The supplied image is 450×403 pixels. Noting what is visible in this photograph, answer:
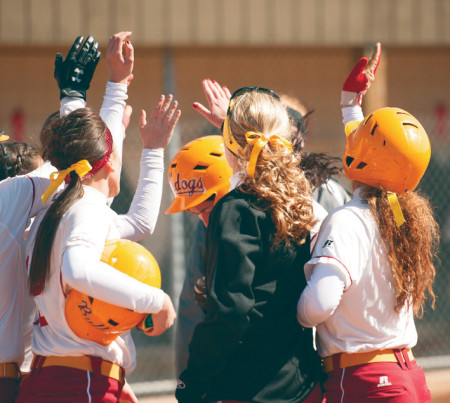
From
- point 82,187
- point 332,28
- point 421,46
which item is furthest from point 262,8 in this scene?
point 82,187

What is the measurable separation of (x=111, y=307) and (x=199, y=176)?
4.39 feet

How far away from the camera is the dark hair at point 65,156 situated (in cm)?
273

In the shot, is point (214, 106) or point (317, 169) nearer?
point (317, 169)

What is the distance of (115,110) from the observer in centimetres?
345

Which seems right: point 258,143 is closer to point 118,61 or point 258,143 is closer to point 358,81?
point 358,81

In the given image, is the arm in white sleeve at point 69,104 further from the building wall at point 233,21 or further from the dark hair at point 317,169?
the building wall at point 233,21

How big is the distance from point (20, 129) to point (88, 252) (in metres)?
6.85

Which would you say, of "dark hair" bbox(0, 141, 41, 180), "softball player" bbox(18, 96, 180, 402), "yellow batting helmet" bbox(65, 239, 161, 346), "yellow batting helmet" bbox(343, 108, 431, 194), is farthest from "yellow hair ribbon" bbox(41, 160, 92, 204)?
"yellow batting helmet" bbox(343, 108, 431, 194)

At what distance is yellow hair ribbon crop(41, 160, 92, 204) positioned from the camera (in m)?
2.83

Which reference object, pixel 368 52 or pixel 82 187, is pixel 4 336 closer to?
pixel 82 187

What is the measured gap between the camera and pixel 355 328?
275 cm

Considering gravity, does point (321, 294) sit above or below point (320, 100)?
below

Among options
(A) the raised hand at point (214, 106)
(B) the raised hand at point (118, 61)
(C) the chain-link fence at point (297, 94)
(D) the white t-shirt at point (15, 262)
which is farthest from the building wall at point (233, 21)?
(D) the white t-shirt at point (15, 262)

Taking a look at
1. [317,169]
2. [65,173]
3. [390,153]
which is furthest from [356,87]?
[65,173]
